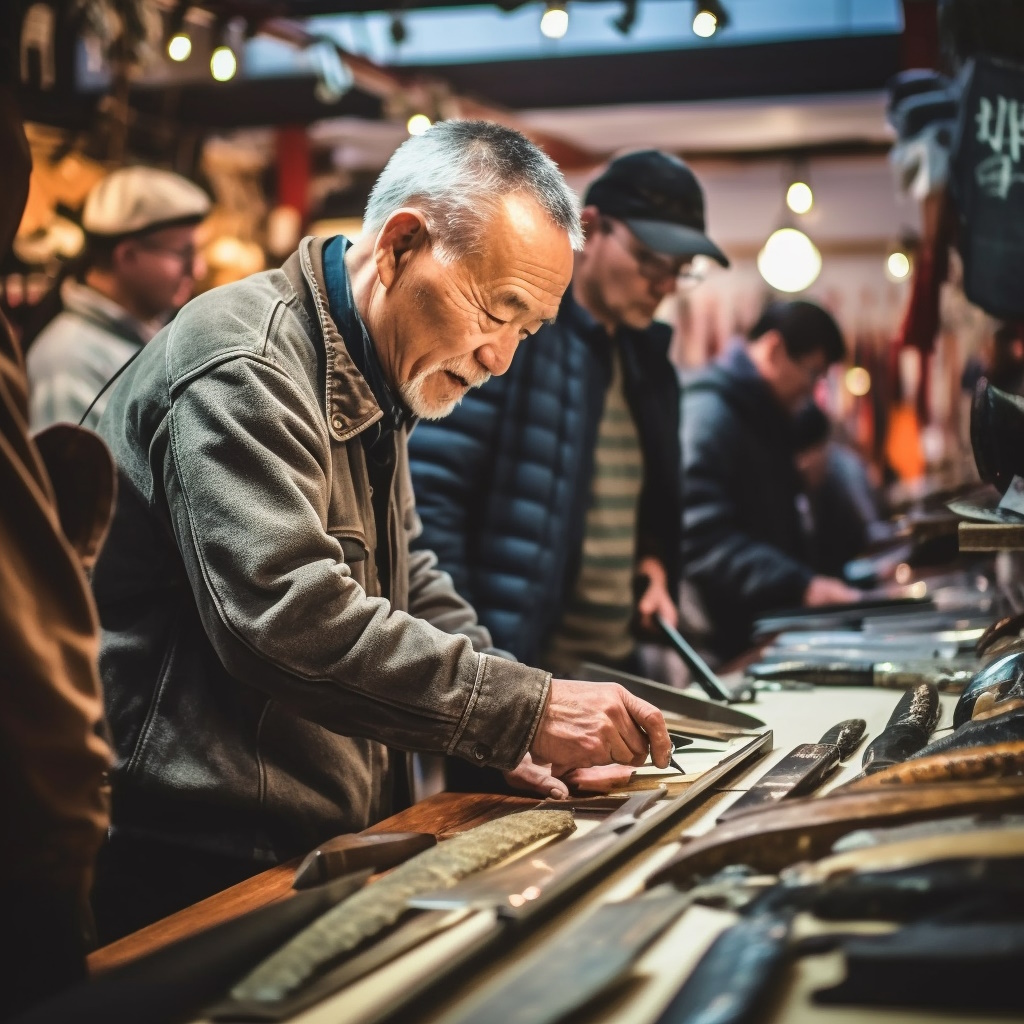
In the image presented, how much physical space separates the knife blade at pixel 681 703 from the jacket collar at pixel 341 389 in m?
0.76

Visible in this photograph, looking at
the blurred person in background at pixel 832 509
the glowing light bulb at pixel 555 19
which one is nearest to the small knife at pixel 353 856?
the glowing light bulb at pixel 555 19

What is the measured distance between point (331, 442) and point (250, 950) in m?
0.93

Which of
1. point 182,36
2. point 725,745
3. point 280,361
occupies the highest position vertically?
point 182,36

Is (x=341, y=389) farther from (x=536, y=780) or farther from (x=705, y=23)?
(x=705, y=23)

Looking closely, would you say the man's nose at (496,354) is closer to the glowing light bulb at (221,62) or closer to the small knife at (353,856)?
the small knife at (353,856)

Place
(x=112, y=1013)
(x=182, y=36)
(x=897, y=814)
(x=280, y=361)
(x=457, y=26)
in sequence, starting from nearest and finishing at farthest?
(x=112, y=1013), (x=897, y=814), (x=280, y=361), (x=182, y=36), (x=457, y=26)

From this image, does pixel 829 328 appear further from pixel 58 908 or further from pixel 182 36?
pixel 58 908

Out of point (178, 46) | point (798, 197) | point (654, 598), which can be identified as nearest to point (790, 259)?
point (798, 197)

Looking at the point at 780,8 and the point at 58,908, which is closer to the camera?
the point at 58,908

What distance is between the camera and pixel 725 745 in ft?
7.53

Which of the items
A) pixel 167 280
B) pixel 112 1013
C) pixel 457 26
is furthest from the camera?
pixel 457 26

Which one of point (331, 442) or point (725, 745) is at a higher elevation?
point (331, 442)

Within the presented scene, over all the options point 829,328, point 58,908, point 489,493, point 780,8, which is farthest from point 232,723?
point 780,8

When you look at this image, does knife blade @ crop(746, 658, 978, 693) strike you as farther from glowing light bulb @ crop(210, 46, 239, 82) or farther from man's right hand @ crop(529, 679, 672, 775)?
glowing light bulb @ crop(210, 46, 239, 82)
